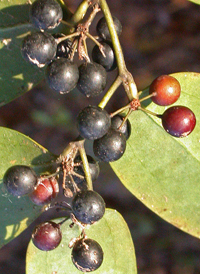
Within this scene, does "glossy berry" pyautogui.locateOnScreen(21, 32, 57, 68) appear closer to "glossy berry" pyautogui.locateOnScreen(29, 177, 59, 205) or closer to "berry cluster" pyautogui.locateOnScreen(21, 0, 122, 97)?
"berry cluster" pyautogui.locateOnScreen(21, 0, 122, 97)

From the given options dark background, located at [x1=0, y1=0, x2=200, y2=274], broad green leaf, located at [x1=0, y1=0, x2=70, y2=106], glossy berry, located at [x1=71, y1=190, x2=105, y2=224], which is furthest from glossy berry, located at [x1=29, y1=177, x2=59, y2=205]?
dark background, located at [x1=0, y1=0, x2=200, y2=274]

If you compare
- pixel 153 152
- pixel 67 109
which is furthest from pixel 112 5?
pixel 153 152

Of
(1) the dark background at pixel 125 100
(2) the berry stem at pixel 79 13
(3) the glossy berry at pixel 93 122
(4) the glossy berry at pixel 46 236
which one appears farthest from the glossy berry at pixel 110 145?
(1) the dark background at pixel 125 100

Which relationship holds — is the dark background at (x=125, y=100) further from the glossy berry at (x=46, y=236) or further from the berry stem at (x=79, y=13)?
the glossy berry at (x=46, y=236)

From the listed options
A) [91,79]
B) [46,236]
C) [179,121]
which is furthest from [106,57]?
[46,236]

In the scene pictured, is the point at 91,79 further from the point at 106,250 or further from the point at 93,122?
the point at 106,250

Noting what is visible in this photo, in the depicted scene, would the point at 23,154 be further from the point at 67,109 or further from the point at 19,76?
the point at 67,109
